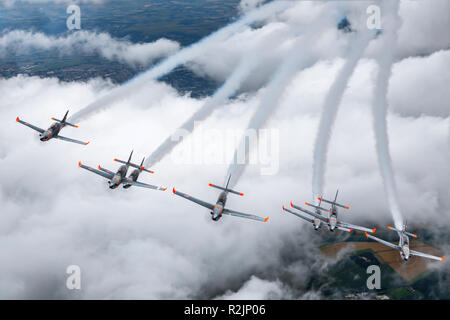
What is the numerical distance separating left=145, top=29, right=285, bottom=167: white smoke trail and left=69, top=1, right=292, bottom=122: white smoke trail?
11.5 meters

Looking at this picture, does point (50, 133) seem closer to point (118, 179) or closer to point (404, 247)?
point (118, 179)

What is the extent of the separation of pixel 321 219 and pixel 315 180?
1129 cm

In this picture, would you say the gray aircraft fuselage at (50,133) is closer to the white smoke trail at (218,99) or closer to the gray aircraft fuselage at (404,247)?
the white smoke trail at (218,99)

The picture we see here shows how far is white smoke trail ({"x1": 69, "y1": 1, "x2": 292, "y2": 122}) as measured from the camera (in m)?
82.7

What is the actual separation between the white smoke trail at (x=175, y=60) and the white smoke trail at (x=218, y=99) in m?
11.5

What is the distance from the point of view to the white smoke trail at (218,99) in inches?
2953

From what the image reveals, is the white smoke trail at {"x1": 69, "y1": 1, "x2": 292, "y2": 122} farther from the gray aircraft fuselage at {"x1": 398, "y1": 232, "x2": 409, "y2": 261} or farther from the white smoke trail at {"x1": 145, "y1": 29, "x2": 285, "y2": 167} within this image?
the gray aircraft fuselage at {"x1": 398, "y1": 232, "x2": 409, "y2": 261}

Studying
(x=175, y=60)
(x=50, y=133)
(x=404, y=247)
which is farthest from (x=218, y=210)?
(x=175, y=60)

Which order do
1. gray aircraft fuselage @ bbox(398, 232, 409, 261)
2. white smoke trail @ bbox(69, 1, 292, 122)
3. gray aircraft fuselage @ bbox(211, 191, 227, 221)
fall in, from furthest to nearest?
white smoke trail @ bbox(69, 1, 292, 122)
gray aircraft fuselage @ bbox(398, 232, 409, 261)
gray aircraft fuselage @ bbox(211, 191, 227, 221)

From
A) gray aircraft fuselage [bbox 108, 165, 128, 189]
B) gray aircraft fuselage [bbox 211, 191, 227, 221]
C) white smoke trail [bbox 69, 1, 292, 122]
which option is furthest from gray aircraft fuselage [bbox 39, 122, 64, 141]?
gray aircraft fuselage [bbox 211, 191, 227, 221]

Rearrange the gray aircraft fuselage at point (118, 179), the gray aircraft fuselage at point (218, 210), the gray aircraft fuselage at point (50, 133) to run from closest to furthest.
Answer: the gray aircraft fuselage at point (218, 210)
the gray aircraft fuselage at point (118, 179)
the gray aircraft fuselage at point (50, 133)

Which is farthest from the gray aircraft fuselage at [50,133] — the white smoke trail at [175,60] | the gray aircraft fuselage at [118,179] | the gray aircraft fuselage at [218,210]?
the gray aircraft fuselage at [218,210]

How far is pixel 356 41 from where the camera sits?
8375 centimetres
